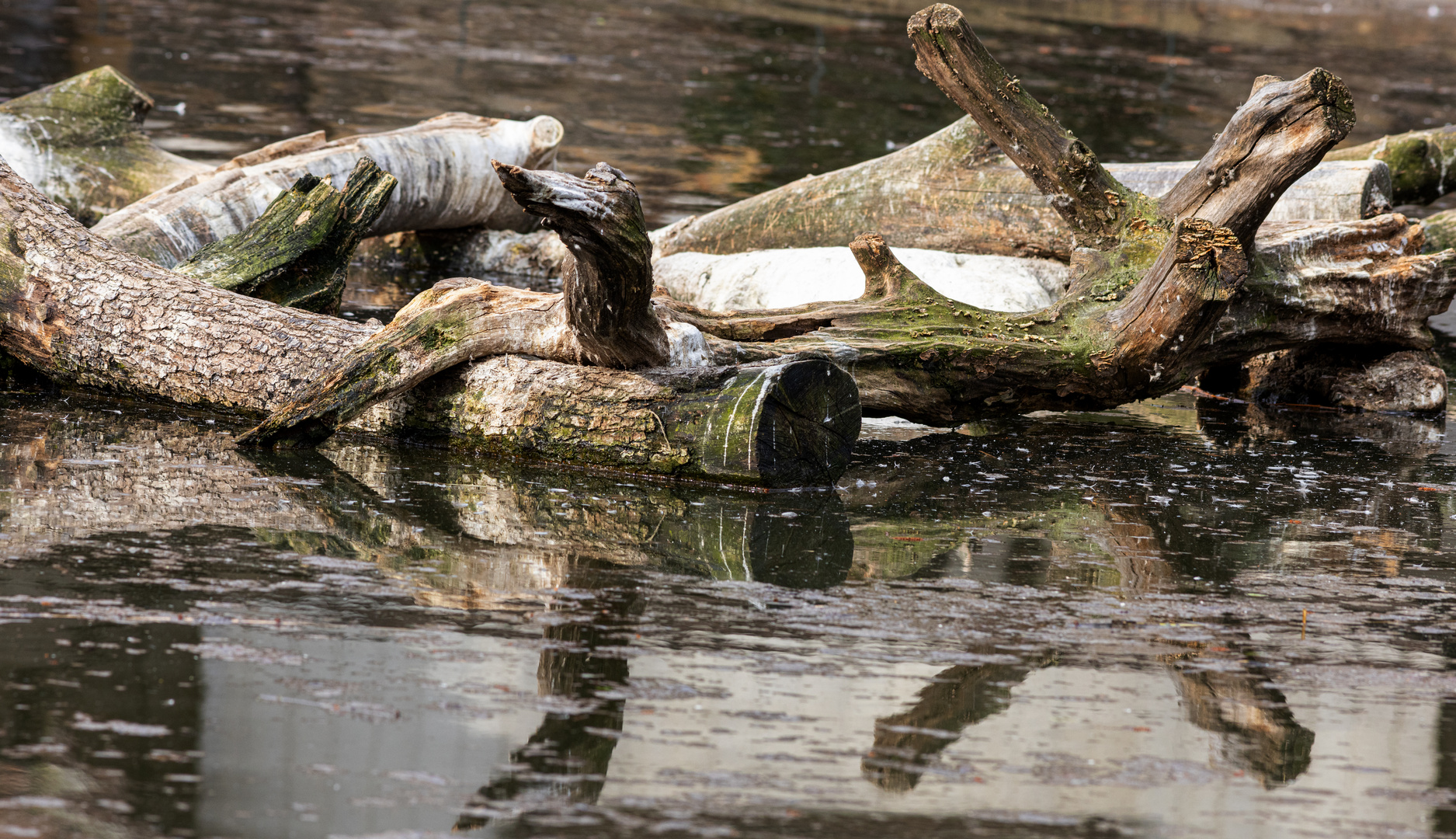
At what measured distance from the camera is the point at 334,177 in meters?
8.23

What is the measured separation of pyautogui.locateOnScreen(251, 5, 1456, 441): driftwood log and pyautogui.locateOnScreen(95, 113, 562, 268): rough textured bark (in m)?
1.79

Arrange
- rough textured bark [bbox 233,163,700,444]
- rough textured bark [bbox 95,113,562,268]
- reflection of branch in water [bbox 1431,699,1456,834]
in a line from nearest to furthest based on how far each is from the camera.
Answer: reflection of branch in water [bbox 1431,699,1456,834]
rough textured bark [bbox 233,163,700,444]
rough textured bark [bbox 95,113,562,268]

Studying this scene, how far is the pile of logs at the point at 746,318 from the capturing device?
5219 millimetres

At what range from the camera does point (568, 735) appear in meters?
3.14

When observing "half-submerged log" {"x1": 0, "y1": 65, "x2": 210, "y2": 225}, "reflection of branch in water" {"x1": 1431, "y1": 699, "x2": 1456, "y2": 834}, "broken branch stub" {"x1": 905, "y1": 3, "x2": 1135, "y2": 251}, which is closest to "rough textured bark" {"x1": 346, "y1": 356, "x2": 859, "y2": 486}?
"broken branch stub" {"x1": 905, "y1": 3, "x2": 1135, "y2": 251}

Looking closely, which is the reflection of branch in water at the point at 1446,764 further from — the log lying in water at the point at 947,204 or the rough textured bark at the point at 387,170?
the rough textured bark at the point at 387,170

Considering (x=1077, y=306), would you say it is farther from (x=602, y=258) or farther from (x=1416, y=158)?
Result: (x=1416, y=158)

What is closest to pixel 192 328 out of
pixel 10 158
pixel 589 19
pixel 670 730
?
pixel 670 730

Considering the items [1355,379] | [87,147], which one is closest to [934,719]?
[1355,379]

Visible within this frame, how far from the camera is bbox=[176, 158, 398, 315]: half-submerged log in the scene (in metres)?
6.42

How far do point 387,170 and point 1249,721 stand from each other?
6.38m

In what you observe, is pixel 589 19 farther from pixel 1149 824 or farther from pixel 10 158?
pixel 1149 824

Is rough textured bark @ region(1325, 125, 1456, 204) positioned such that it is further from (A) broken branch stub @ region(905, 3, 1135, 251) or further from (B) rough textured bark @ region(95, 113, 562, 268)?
(B) rough textured bark @ region(95, 113, 562, 268)

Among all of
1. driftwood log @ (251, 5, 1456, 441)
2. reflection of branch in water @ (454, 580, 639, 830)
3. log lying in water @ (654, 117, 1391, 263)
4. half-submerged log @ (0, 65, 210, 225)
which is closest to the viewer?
reflection of branch in water @ (454, 580, 639, 830)
